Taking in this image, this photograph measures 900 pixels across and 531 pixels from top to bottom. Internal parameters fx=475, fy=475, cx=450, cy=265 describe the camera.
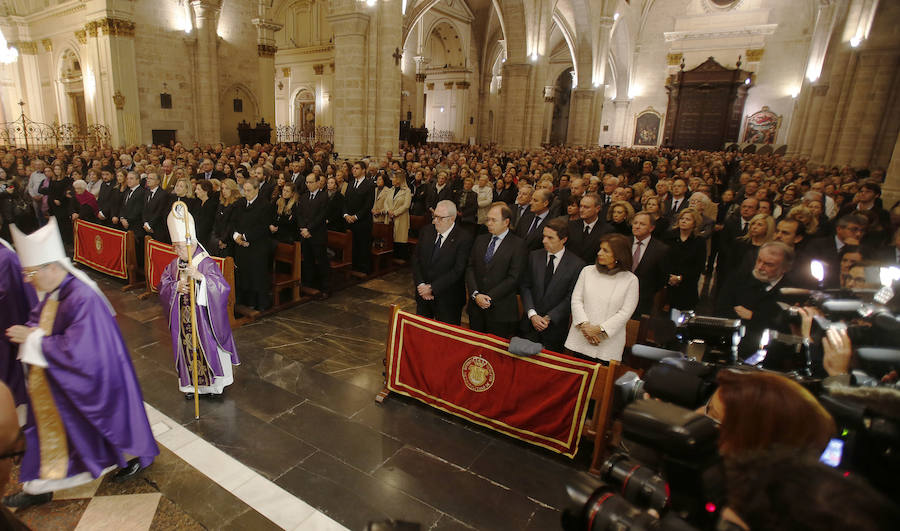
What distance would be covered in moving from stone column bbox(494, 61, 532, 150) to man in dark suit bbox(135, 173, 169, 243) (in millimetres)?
17115

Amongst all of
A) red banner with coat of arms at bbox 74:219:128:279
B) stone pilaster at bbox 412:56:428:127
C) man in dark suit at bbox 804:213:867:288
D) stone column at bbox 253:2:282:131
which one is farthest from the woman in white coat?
stone pilaster at bbox 412:56:428:127

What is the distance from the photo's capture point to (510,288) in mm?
4379

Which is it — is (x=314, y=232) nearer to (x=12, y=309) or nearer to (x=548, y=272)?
(x=12, y=309)

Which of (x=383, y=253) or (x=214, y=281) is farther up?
(x=214, y=281)

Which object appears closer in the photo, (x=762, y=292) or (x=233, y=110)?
(x=762, y=292)

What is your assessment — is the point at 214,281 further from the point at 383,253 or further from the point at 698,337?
the point at 383,253

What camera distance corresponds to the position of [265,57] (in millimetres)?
21609

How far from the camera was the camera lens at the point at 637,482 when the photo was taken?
1562mm

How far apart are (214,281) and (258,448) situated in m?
1.51

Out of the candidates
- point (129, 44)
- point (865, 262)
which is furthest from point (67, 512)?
point (129, 44)

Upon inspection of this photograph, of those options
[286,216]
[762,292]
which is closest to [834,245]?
[762,292]

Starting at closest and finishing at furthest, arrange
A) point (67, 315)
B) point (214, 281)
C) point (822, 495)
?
point (822, 495) < point (67, 315) < point (214, 281)

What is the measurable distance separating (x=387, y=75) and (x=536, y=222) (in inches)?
317

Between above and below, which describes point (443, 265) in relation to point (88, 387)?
above
